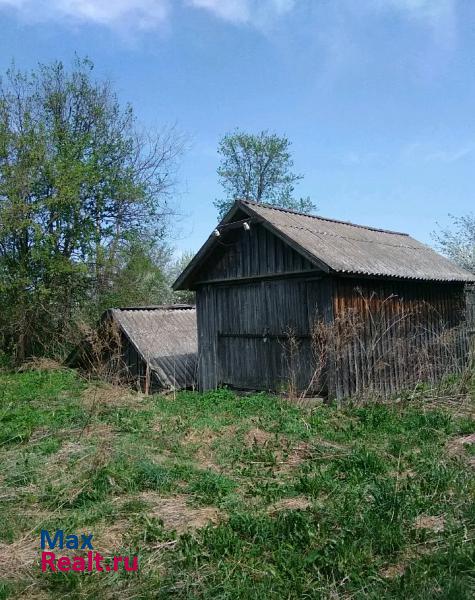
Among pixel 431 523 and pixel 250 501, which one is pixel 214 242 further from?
pixel 431 523

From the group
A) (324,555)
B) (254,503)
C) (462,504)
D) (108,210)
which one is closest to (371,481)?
(462,504)

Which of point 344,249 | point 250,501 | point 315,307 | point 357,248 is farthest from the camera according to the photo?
point 357,248

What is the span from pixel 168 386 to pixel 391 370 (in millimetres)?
5719

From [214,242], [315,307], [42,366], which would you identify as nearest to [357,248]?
[315,307]

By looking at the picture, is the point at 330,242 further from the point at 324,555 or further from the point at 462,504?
the point at 324,555

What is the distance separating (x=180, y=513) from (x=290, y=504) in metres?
1.06

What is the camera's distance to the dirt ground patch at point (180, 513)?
4570 millimetres

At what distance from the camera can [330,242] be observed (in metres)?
11.4

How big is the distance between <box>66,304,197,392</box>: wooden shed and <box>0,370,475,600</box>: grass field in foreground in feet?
17.8

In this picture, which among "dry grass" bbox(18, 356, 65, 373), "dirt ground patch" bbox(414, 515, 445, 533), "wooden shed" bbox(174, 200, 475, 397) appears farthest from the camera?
"dry grass" bbox(18, 356, 65, 373)

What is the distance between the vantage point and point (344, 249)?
36.9 feet

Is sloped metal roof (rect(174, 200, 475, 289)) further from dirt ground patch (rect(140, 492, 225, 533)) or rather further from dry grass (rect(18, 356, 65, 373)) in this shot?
dirt ground patch (rect(140, 492, 225, 533))

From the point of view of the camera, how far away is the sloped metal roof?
399 inches

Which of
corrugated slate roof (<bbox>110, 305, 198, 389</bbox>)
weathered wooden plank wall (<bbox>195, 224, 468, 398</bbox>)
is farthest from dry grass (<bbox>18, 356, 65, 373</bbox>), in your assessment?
weathered wooden plank wall (<bbox>195, 224, 468, 398</bbox>)
